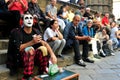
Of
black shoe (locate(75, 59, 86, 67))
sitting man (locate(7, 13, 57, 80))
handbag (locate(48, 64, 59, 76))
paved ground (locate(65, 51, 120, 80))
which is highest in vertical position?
sitting man (locate(7, 13, 57, 80))

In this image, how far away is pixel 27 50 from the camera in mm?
4199

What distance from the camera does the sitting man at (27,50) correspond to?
4.21m

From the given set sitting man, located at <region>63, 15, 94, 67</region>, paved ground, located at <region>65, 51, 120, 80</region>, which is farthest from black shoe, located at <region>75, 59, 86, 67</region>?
paved ground, located at <region>65, 51, 120, 80</region>

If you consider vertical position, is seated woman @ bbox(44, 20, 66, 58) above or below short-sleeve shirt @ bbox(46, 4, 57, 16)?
below

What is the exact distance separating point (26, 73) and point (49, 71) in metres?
0.41

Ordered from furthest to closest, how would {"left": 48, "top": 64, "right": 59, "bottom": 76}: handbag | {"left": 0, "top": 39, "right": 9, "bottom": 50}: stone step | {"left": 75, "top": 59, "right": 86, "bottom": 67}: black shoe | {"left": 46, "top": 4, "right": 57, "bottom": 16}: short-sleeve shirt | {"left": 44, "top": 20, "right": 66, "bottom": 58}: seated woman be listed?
{"left": 46, "top": 4, "right": 57, "bottom": 16}: short-sleeve shirt
{"left": 75, "top": 59, "right": 86, "bottom": 67}: black shoe
{"left": 44, "top": 20, "right": 66, "bottom": 58}: seated woman
{"left": 0, "top": 39, "right": 9, "bottom": 50}: stone step
{"left": 48, "top": 64, "right": 59, "bottom": 76}: handbag

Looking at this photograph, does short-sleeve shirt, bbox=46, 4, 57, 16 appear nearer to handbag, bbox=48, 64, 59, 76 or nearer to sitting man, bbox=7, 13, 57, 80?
sitting man, bbox=7, 13, 57, 80

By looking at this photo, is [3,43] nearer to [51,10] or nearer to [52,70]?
[52,70]

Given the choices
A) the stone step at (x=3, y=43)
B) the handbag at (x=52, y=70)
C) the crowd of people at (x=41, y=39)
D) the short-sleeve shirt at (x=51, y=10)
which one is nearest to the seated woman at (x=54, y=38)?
the crowd of people at (x=41, y=39)

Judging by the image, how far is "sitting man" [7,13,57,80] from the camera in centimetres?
421

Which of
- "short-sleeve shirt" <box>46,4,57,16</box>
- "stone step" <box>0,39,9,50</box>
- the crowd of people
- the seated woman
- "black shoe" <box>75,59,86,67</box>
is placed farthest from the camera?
"short-sleeve shirt" <box>46,4,57,16</box>

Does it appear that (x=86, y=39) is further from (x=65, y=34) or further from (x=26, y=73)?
(x=26, y=73)

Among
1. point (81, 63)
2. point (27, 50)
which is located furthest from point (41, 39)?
point (81, 63)

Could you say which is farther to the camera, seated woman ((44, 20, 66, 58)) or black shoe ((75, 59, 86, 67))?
black shoe ((75, 59, 86, 67))
